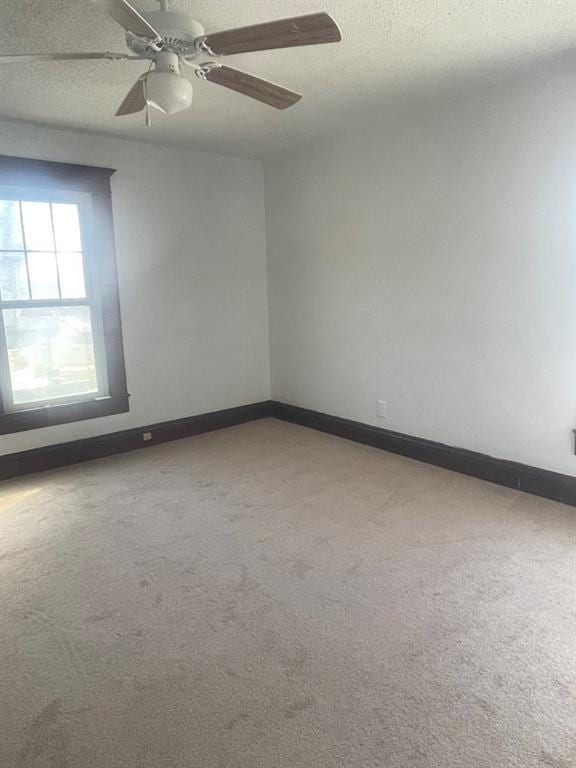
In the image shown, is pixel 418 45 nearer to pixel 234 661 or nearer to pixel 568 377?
pixel 568 377

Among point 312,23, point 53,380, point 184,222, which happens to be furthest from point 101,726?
point 184,222

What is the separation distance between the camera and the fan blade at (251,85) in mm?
2107

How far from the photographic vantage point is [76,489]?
350cm

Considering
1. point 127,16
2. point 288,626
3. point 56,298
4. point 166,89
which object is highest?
point 127,16

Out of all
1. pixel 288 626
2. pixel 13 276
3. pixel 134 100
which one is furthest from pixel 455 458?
pixel 13 276

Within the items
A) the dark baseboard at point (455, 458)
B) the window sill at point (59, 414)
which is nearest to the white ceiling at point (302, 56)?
the window sill at point (59, 414)

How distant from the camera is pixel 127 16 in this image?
63.7 inches

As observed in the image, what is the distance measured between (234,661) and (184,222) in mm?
3584

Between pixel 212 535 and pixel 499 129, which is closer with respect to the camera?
pixel 212 535

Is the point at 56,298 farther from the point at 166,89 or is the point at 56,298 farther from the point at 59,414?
the point at 166,89

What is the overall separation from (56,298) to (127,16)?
2.58 m

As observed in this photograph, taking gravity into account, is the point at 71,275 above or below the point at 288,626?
above

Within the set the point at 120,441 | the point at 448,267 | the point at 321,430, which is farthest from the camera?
the point at 321,430

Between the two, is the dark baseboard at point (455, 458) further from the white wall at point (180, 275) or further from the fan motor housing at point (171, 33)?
the fan motor housing at point (171, 33)
